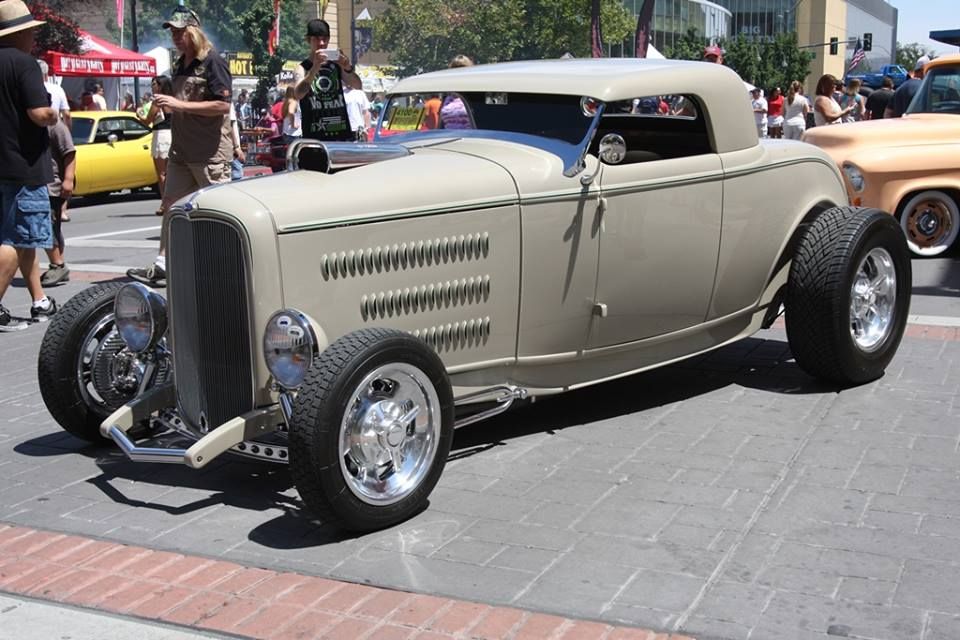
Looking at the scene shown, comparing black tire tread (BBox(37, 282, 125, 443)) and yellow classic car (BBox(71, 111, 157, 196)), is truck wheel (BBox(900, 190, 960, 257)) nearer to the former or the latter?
black tire tread (BBox(37, 282, 125, 443))

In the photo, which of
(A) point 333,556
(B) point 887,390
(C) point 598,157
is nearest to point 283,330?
(A) point 333,556

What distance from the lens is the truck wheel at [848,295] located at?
6043 millimetres

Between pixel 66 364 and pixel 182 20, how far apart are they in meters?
3.83

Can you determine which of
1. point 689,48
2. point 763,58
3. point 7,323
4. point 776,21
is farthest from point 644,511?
point 776,21

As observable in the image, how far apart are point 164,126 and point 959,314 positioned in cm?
892

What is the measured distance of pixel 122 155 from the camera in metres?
18.9

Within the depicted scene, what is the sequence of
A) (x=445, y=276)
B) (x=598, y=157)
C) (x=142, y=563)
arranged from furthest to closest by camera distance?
(x=598, y=157) < (x=445, y=276) < (x=142, y=563)

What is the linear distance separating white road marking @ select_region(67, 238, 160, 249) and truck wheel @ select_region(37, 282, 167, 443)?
7693 mm

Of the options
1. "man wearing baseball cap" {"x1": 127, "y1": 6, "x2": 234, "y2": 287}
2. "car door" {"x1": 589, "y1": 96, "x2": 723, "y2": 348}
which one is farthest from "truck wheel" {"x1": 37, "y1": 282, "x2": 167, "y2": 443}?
"man wearing baseball cap" {"x1": 127, "y1": 6, "x2": 234, "y2": 287}

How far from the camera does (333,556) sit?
4.16 metres

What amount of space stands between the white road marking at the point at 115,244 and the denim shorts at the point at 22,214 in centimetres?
478

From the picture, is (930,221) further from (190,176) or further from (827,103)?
(190,176)

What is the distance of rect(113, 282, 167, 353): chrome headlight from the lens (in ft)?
16.4

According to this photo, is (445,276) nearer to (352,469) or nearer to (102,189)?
(352,469)
